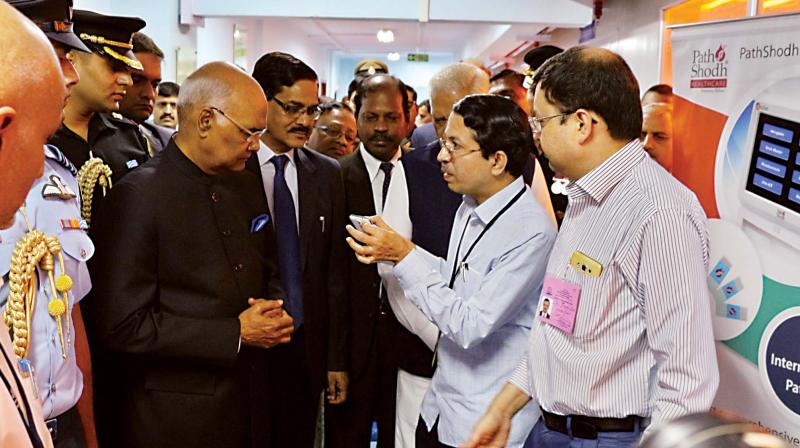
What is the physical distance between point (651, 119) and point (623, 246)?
59.4 inches

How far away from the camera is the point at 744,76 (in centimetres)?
239

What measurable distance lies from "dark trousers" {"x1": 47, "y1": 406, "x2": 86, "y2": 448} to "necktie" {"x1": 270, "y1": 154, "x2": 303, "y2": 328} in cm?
99

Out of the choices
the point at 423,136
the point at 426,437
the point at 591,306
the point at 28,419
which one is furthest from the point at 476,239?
the point at 423,136

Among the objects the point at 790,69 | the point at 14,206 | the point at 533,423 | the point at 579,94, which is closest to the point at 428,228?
the point at 533,423

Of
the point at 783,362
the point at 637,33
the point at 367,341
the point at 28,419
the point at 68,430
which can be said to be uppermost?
the point at 637,33

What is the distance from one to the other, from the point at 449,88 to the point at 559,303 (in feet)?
7.52

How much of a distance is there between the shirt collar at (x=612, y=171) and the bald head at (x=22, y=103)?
125 cm

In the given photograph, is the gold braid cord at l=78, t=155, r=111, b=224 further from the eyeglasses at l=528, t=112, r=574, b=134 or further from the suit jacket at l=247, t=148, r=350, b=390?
the eyeglasses at l=528, t=112, r=574, b=134

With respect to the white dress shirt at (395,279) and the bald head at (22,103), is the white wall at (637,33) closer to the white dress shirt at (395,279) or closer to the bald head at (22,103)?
the white dress shirt at (395,279)

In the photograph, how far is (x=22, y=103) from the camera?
3.34ft

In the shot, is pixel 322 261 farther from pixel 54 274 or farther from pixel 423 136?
pixel 423 136

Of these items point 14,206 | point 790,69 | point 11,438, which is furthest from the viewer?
point 790,69

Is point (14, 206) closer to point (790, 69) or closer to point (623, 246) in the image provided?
point (623, 246)

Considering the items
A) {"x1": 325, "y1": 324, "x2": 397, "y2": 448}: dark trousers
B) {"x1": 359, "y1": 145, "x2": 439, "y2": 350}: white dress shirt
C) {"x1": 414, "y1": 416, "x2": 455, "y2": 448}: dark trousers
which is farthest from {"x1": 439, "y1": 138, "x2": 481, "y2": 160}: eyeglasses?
{"x1": 325, "y1": 324, "x2": 397, "y2": 448}: dark trousers
